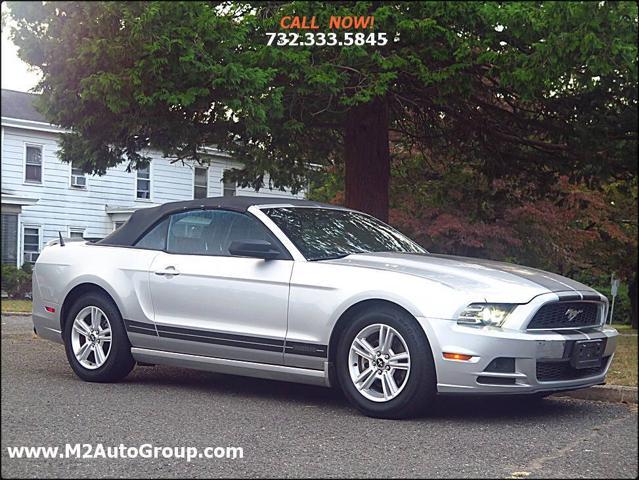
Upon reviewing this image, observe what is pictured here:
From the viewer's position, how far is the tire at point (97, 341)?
24.9 ft

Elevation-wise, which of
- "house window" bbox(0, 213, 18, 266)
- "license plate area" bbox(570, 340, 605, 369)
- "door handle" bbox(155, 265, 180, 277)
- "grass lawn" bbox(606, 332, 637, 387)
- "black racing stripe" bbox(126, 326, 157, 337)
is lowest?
"grass lawn" bbox(606, 332, 637, 387)

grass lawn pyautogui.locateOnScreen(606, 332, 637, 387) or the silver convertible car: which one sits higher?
the silver convertible car

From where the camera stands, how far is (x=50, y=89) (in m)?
5.43

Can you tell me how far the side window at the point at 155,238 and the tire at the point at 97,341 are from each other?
533mm

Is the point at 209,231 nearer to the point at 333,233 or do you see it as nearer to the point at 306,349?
the point at 333,233

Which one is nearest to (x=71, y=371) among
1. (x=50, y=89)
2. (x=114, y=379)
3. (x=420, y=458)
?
(x=114, y=379)

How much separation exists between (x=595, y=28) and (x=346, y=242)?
3802mm

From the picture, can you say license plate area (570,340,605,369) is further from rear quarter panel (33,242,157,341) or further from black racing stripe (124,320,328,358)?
rear quarter panel (33,242,157,341)

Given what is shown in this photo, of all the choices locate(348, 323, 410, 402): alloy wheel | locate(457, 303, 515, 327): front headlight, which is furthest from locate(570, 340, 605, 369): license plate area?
locate(348, 323, 410, 402): alloy wheel

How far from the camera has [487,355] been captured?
5.97m

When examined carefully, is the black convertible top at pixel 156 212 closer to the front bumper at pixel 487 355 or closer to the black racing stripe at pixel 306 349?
the black racing stripe at pixel 306 349

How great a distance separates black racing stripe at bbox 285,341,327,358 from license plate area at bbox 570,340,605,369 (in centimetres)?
168

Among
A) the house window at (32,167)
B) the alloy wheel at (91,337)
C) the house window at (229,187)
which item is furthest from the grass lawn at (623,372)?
the house window at (229,187)

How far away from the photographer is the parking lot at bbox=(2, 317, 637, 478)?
4562mm
